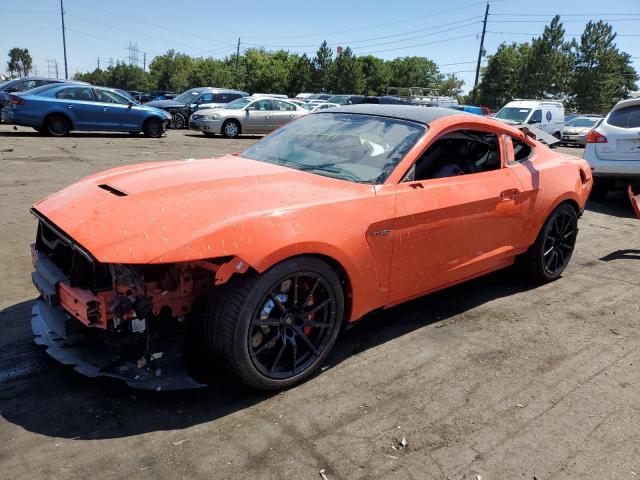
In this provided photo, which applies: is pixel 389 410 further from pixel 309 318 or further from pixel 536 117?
pixel 536 117

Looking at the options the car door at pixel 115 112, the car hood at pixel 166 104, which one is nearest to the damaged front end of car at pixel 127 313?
the car door at pixel 115 112

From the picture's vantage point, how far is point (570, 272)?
5297 mm

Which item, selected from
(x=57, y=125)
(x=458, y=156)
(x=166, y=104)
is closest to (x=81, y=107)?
(x=57, y=125)

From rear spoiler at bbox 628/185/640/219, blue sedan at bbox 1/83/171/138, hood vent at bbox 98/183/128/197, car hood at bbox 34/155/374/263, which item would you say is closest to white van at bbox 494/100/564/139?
blue sedan at bbox 1/83/171/138

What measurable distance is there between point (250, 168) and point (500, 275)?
291 cm

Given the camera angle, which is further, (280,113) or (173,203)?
(280,113)

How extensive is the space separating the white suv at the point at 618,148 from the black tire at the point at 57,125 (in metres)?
13.6

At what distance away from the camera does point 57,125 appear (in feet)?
48.4

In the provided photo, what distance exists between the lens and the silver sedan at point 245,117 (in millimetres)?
17875

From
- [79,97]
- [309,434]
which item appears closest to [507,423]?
[309,434]

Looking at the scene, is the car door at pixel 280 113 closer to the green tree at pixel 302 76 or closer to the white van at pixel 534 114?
the white van at pixel 534 114

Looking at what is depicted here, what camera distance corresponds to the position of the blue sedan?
1423cm

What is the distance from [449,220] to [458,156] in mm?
693

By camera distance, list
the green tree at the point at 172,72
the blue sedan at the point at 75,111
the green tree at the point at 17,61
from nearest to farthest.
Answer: the blue sedan at the point at 75,111
the green tree at the point at 172,72
the green tree at the point at 17,61
